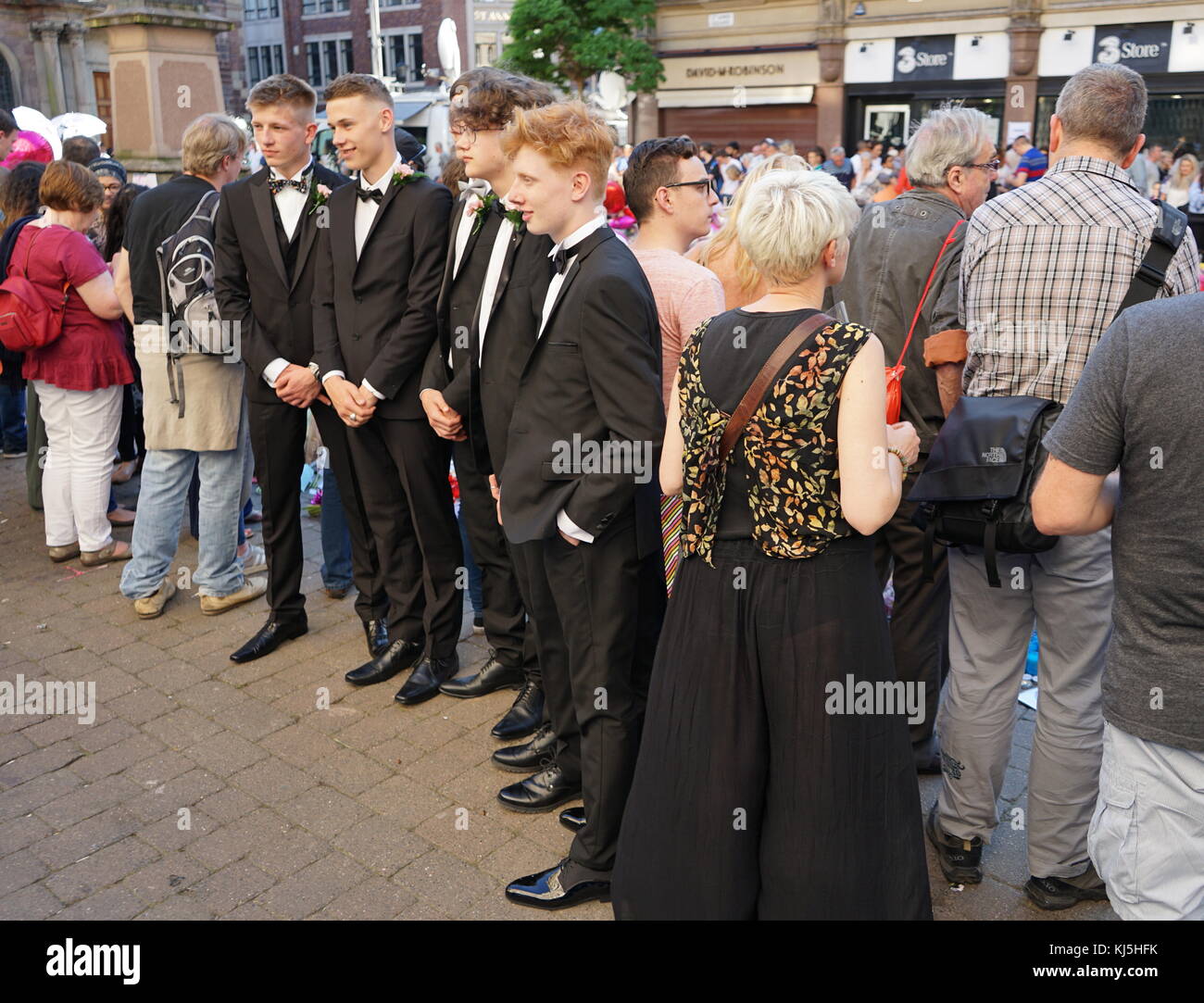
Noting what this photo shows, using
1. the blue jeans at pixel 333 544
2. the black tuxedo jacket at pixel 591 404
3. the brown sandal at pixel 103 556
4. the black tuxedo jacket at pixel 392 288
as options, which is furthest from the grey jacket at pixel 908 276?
the brown sandal at pixel 103 556

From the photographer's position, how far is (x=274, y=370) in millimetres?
4797

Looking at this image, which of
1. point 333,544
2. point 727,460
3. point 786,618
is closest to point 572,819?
point 786,618

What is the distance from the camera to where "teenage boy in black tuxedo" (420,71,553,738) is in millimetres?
3871

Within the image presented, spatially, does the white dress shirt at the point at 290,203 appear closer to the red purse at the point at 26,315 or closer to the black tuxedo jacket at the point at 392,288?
the black tuxedo jacket at the point at 392,288

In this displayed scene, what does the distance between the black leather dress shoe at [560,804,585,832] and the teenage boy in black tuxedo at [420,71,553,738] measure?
620 mm

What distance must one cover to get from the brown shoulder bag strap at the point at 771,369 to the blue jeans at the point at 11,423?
25.5 ft

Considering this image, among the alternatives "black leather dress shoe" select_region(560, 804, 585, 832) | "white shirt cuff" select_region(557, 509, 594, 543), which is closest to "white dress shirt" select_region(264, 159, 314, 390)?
"white shirt cuff" select_region(557, 509, 594, 543)

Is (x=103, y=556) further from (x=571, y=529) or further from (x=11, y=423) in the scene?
(x=571, y=529)

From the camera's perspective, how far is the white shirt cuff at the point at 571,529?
10.5 ft

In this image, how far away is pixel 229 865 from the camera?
3494 millimetres

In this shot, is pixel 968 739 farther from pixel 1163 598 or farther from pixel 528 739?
pixel 528 739

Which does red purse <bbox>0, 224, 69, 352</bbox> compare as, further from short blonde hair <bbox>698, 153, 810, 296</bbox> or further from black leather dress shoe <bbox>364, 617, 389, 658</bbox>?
short blonde hair <bbox>698, 153, 810, 296</bbox>
